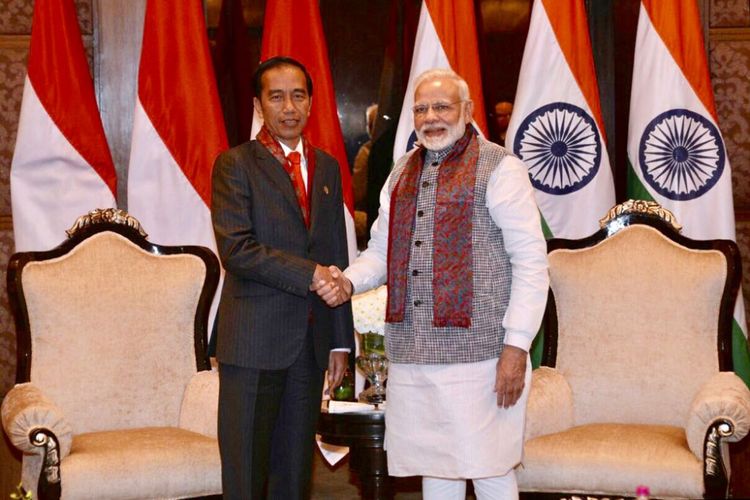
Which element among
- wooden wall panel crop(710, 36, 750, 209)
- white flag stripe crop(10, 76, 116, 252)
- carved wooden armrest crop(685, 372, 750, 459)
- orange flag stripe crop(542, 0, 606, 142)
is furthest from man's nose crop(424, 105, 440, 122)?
wooden wall panel crop(710, 36, 750, 209)

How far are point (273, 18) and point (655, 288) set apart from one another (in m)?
1.88

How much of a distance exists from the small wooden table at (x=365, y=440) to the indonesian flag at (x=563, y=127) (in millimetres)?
1498

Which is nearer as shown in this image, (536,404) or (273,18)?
(536,404)

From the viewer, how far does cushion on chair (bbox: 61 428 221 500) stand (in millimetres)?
3064

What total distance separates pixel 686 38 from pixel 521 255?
1.95 m

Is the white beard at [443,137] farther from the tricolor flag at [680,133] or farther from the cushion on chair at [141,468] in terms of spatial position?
the tricolor flag at [680,133]

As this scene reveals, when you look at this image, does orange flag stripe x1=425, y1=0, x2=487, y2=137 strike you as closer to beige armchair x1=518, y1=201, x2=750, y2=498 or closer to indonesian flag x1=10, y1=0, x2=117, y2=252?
beige armchair x1=518, y1=201, x2=750, y2=498

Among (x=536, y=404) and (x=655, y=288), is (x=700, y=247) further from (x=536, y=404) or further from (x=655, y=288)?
(x=536, y=404)

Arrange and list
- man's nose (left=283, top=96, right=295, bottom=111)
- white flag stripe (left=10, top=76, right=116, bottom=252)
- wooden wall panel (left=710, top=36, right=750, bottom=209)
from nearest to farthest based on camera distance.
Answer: man's nose (left=283, top=96, right=295, bottom=111) → white flag stripe (left=10, top=76, right=116, bottom=252) → wooden wall panel (left=710, top=36, right=750, bottom=209)

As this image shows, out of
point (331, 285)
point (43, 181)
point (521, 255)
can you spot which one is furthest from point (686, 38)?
point (43, 181)

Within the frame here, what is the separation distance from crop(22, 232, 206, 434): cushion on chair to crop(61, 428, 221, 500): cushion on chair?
0.24 m

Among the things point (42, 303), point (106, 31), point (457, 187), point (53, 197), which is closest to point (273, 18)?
point (106, 31)

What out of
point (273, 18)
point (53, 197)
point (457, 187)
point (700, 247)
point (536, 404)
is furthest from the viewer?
point (273, 18)

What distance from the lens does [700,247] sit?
3.61 metres
